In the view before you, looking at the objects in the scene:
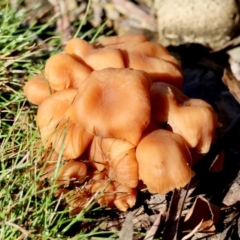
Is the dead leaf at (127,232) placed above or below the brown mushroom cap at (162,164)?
below

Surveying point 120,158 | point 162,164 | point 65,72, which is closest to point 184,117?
point 162,164

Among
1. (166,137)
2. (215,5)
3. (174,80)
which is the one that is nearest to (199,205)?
(166,137)

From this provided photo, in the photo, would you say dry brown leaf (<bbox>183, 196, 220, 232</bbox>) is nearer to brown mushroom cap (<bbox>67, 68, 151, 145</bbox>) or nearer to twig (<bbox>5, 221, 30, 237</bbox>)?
brown mushroom cap (<bbox>67, 68, 151, 145</bbox>)

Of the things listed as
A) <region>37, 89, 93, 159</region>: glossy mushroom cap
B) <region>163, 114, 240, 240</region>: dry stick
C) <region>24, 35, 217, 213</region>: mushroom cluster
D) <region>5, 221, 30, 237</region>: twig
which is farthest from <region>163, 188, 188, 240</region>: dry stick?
<region>5, 221, 30, 237</region>: twig

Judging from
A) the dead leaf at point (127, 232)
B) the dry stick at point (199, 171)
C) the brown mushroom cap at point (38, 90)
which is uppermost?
the brown mushroom cap at point (38, 90)

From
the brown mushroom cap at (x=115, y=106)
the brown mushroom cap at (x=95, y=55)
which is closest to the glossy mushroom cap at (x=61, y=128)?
the brown mushroom cap at (x=115, y=106)

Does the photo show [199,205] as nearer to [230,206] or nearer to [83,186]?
[230,206]

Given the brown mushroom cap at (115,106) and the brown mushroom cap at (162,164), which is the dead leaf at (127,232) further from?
the brown mushroom cap at (115,106)
